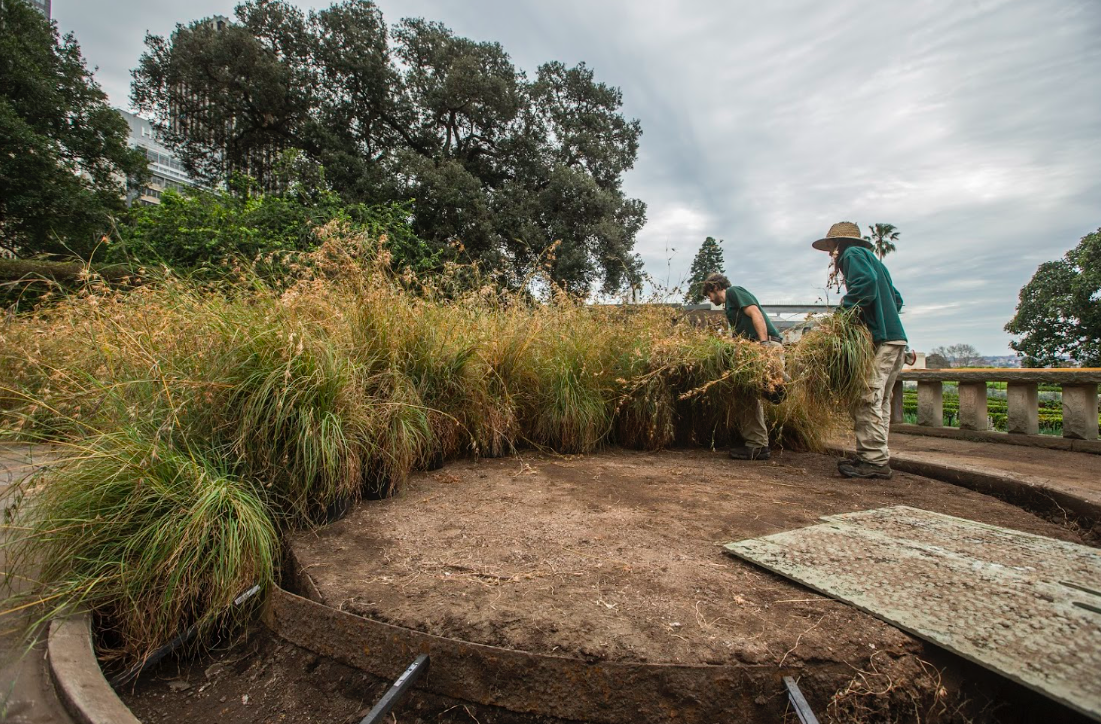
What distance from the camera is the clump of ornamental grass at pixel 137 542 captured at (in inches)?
62.9

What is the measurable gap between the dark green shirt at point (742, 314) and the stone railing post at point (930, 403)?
2.76 m

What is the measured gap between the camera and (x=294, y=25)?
52.0 feet

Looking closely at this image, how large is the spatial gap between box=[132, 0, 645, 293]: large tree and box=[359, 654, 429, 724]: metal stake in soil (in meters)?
14.1

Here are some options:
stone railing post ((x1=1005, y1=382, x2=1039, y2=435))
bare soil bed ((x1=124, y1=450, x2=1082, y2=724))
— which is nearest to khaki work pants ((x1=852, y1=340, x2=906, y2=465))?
bare soil bed ((x1=124, y1=450, x2=1082, y2=724))

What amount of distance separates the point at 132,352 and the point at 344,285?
1192mm

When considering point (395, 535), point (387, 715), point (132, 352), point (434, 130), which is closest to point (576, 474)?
point (395, 535)

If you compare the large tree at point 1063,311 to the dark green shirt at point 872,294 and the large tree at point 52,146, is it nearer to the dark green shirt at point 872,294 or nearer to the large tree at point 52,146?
the dark green shirt at point 872,294

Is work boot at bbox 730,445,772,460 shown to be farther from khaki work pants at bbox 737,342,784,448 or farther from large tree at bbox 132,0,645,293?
large tree at bbox 132,0,645,293

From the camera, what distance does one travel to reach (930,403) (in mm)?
5883

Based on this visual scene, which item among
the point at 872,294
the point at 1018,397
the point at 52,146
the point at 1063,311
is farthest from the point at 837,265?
the point at 1063,311

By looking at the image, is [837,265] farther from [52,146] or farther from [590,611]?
[52,146]

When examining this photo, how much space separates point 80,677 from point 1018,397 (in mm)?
6589

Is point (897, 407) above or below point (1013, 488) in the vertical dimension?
above

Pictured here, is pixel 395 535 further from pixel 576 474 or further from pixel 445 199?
pixel 445 199
